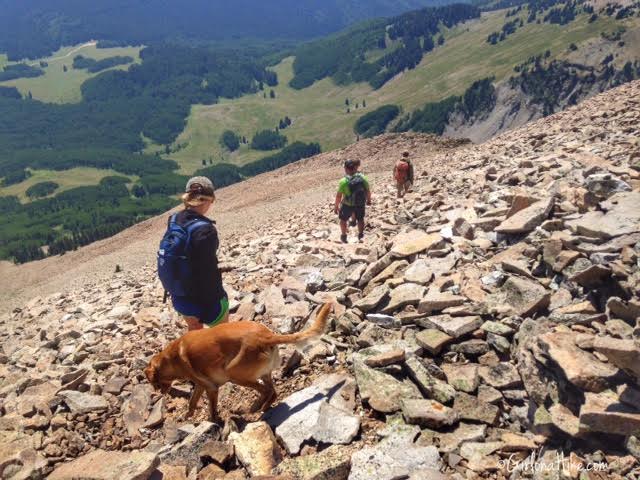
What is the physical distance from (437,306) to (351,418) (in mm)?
2528

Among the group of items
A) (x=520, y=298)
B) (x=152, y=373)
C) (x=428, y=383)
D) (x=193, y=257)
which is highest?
(x=193, y=257)

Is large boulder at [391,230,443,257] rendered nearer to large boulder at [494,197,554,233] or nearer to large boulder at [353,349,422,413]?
large boulder at [494,197,554,233]

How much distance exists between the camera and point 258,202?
36.7 metres

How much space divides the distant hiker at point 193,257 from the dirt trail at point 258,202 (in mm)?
18096

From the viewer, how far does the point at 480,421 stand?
5.36 metres

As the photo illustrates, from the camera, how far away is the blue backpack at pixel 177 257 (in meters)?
6.44

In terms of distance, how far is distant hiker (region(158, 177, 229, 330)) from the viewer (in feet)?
21.1

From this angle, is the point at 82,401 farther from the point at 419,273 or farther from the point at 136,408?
the point at 419,273

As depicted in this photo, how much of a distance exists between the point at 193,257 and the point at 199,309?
98cm

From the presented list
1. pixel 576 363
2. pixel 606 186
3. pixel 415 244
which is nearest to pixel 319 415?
pixel 576 363

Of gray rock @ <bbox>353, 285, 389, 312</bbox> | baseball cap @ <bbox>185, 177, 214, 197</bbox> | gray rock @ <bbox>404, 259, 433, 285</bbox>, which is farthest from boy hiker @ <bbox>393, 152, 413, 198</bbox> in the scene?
baseball cap @ <bbox>185, 177, 214, 197</bbox>

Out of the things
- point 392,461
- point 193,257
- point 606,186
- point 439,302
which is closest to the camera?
point 392,461

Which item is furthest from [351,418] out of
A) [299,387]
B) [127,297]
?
[127,297]

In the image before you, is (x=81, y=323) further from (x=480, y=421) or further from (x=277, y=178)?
(x=277, y=178)
